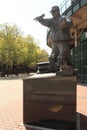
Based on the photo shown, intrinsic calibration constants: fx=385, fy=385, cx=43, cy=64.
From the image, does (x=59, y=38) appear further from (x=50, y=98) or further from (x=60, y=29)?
(x=50, y=98)

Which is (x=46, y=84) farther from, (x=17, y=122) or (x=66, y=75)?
(x=17, y=122)

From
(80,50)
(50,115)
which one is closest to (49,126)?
(50,115)

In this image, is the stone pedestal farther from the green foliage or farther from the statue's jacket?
the green foliage

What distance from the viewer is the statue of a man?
10.2 m

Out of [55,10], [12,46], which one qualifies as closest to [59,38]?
[55,10]

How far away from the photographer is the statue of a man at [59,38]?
10.2 metres

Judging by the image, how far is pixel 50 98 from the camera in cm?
998

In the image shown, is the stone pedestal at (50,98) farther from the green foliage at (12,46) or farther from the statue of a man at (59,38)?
the green foliage at (12,46)

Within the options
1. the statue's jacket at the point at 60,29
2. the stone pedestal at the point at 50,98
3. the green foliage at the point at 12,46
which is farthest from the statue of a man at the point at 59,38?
the green foliage at the point at 12,46

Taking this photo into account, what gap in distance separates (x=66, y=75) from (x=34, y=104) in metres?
1.20

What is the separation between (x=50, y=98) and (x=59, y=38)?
1.66 metres

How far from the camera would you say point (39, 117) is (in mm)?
10289

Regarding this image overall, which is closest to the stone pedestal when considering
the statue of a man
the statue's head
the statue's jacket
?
the statue of a man

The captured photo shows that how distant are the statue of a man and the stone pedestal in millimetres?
513
